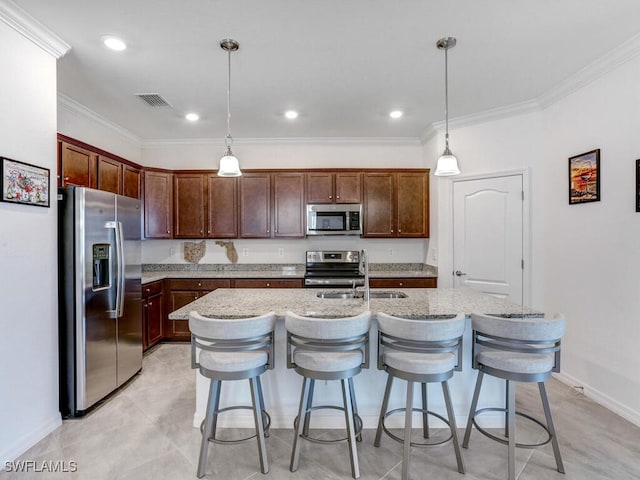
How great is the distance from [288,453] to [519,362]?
146 cm

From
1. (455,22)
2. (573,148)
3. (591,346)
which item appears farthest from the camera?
(573,148)

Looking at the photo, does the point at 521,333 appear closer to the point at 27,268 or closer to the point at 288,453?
the point at 288,453

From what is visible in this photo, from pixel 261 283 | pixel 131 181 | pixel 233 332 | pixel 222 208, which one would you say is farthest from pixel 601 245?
pixel 131 181

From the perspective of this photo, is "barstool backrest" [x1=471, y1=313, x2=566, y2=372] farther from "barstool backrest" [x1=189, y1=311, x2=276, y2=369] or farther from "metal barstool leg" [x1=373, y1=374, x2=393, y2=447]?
"barstool backrest" [x1=189, y1=311, x2=276, y2=369]

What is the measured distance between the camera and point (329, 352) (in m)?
1.96

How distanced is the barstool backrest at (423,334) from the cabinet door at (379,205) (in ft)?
8.53

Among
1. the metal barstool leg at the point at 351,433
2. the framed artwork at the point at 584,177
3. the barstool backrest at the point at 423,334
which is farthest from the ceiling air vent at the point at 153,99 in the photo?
the framed artwork at the point at 584,177

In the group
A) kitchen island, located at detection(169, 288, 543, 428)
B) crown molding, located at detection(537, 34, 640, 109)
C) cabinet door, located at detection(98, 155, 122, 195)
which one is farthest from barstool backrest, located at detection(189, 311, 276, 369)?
crown molding, located at detection(537, 34, 640, 109)

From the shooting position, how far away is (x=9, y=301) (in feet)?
6.86

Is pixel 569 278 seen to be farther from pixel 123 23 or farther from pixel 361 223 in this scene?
pixel 123 23

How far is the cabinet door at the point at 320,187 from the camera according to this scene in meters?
4.52

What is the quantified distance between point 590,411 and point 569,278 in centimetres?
111

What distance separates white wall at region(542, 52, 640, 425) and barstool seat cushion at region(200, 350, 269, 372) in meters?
2.67

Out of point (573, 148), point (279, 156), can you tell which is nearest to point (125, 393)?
point (279, 156)
